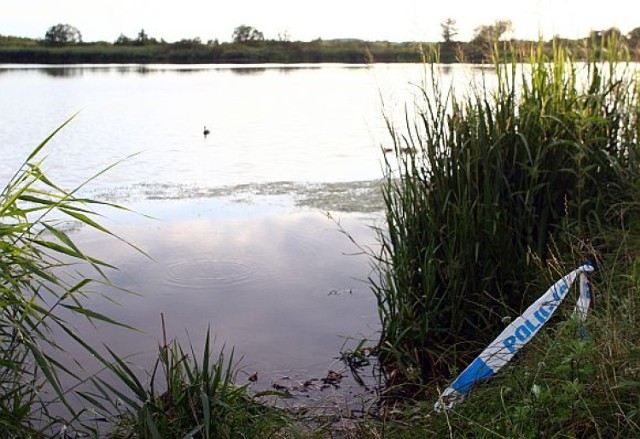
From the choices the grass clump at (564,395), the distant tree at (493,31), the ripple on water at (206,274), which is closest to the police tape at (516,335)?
the grass clump at (564,395)

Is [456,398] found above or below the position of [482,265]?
below

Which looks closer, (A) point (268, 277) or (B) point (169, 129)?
(A) point (268, 277)

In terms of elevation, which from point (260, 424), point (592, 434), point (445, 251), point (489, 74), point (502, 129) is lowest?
point (260, 424)

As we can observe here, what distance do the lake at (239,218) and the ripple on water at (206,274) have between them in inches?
0.5

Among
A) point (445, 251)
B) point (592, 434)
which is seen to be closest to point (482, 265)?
point (445, 251)

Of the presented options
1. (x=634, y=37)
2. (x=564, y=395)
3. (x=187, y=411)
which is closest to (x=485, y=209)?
(x=564, y=395)

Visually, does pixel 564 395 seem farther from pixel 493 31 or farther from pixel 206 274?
pixel 206 274

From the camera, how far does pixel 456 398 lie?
253 cm

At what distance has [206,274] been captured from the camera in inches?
199

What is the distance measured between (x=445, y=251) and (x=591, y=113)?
102 centimetres

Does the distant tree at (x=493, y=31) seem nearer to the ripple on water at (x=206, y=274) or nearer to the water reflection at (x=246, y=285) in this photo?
the water reflection at (x=246, y=285)

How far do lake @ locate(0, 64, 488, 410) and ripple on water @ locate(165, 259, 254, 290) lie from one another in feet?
0.04

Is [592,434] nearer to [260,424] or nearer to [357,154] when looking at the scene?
[260,424]

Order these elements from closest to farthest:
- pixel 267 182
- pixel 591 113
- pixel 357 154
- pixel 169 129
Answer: pixel 591 113
pixel 267 182
pixel 357 154
pixel 169 129
